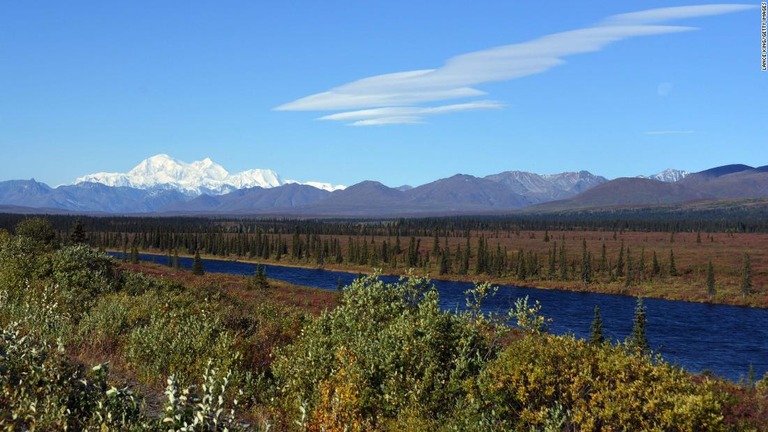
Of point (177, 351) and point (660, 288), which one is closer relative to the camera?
point (177, 351)

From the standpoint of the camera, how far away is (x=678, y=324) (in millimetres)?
90125

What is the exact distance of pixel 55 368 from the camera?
12.2 m

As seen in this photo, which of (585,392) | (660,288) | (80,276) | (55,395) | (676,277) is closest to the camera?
(55,395)

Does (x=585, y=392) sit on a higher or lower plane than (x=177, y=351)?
higher

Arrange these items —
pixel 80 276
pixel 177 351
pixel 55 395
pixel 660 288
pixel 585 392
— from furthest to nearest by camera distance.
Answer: pixel 660 288 → pixel 80 276 → pixel 177 351 → pixel 585 392 → pixel 55 395

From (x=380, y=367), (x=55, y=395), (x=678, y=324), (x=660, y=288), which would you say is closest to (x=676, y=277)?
(x=660, y=288)

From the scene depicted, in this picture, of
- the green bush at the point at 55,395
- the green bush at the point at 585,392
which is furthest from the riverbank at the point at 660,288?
the green bush at the point at 55,395

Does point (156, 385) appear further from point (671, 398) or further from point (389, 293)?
point (671, 398)

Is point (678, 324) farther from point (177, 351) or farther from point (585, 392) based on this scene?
point (177, 351)

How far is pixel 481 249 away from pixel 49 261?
14661 centimetres

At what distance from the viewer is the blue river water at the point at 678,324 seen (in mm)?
66562

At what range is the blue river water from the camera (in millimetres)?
66562

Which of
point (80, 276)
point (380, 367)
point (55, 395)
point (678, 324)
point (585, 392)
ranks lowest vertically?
point (678, 324)

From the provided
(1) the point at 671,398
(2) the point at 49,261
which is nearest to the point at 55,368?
(1) the point at 671,398
